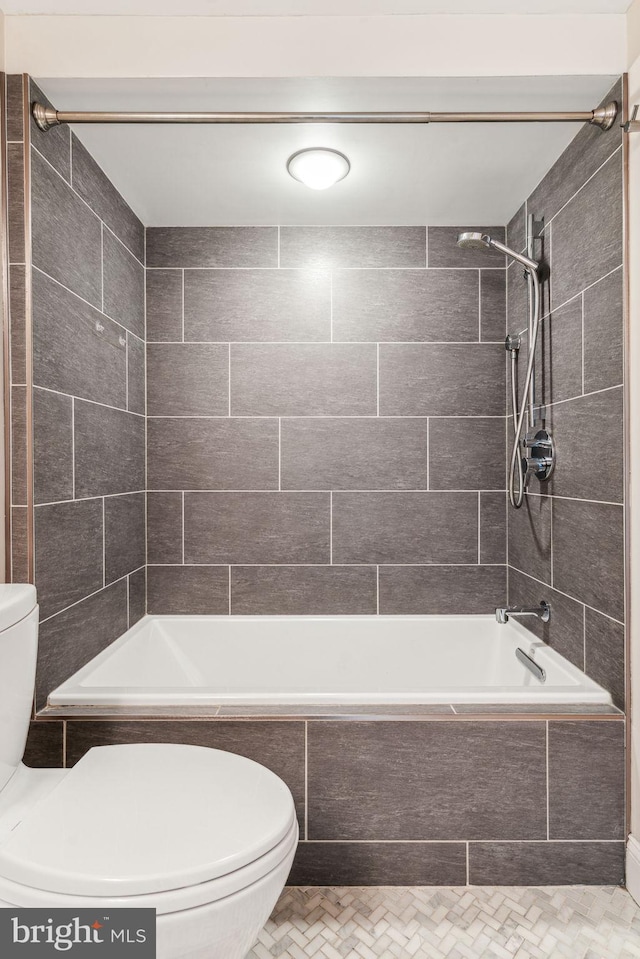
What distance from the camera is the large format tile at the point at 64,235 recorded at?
5.25ft

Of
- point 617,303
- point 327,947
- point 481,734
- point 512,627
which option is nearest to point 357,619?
point 512,627

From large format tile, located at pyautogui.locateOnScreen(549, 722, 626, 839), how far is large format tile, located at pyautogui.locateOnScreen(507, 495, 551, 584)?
23.6 inches

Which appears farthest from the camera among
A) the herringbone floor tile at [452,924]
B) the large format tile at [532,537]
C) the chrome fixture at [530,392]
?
the large format tile at [532,537]

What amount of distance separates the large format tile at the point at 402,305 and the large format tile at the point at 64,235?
Result: 97cm

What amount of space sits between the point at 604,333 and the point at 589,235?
13.1 inches

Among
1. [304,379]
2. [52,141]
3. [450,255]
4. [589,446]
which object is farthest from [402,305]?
[52,141]

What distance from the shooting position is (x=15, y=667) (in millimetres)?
1230

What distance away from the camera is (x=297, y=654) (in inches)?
94.0

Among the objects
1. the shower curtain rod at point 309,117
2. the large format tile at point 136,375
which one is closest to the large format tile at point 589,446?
the shower curtain rod at point 309,117

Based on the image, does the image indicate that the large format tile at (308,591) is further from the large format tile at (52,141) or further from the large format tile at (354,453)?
the large format tile at (52,141)

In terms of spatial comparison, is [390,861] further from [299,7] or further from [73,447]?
[299,7]

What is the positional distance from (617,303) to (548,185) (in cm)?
70

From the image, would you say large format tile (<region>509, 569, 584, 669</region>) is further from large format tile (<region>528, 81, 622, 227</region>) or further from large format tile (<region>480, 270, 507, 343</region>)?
large format tile (<region>528, 81, 622, 227</region>)

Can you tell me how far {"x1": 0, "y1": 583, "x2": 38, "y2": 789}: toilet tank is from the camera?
3.93 feet
